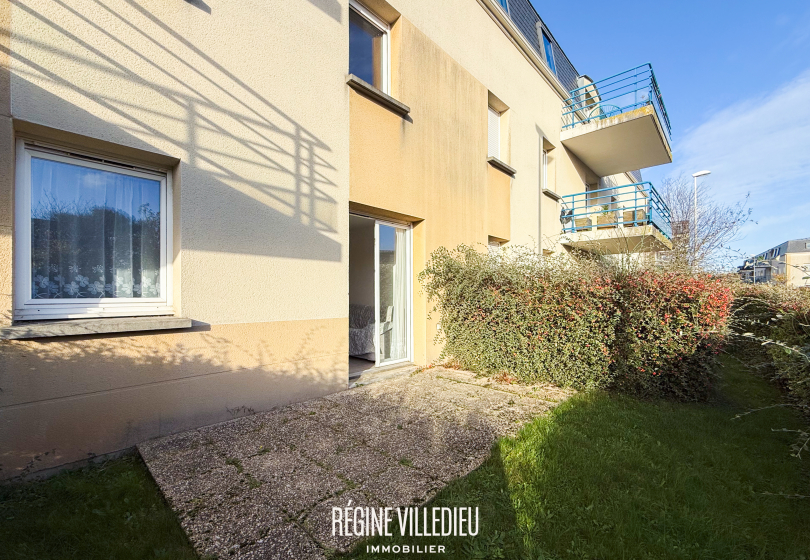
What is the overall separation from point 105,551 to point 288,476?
0.97 m

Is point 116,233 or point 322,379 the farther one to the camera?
point 322,379

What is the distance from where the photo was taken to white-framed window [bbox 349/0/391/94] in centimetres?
525

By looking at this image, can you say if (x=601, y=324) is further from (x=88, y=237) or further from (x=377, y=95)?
(x=88, y=237)

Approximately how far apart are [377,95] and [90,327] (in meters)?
4.10

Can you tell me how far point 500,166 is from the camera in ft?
25.7

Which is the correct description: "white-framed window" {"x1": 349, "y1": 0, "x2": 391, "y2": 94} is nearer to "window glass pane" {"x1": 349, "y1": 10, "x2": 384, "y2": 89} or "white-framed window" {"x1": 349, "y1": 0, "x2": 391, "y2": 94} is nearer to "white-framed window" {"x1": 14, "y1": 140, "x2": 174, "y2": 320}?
"window glass pane" {"x1": 349, "y1": 10, "x2": 384, "y2": 89}

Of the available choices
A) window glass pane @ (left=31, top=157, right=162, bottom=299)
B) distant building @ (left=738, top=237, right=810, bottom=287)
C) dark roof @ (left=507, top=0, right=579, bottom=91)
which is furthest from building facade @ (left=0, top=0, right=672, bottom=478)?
distant building @ (left=738, top=237, right=810, bottom=287)

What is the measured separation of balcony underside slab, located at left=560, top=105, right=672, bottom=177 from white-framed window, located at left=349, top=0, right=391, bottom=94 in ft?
22.6

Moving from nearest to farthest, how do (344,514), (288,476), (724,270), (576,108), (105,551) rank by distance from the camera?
(105,551), (344,514), (288,476), (724,270), (576,108)

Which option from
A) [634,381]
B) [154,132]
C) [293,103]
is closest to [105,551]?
[154,132]

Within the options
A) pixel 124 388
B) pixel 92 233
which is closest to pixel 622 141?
pixel 92 233

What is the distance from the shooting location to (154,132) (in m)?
3.10

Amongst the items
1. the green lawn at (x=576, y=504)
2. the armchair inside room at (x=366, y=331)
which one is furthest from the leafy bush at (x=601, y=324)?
the armchair inside room at (x=366, y=331)

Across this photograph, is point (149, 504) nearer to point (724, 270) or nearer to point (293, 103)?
point (293, 103)
